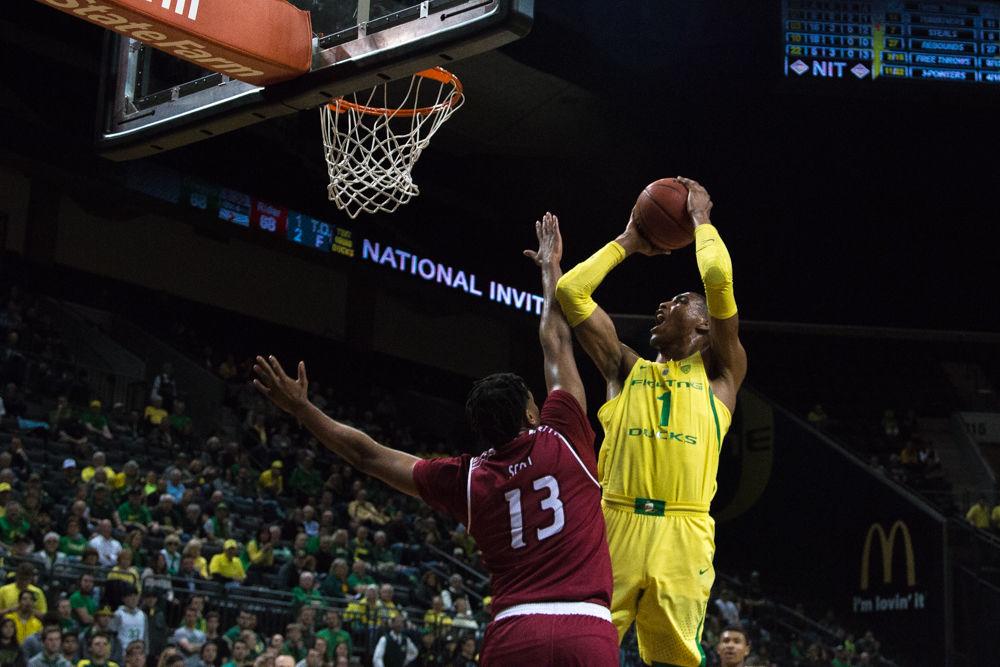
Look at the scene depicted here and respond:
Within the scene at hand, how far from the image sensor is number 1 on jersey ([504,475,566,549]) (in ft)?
11.9

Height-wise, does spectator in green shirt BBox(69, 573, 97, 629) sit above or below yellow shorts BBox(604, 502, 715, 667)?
below

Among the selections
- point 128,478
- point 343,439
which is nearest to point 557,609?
point 343,439

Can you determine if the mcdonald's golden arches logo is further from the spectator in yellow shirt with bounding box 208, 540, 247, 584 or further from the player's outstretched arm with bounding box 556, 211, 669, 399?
the player's outstretched arm with bounding box 556, 211, 669, 399

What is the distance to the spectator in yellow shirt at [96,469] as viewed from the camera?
13.9 m

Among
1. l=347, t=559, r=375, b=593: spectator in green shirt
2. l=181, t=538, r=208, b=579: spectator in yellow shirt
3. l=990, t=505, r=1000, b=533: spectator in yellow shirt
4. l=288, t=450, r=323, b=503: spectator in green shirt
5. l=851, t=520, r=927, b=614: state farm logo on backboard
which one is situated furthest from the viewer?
l=990, t=505, r=1000, b=533: spectator in yellow shirt

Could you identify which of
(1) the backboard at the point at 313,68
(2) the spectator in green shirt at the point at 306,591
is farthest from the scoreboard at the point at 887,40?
(1) the backboard at the point at 313,68

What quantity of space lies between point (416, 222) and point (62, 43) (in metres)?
7.05

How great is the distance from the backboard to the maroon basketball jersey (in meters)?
2.81

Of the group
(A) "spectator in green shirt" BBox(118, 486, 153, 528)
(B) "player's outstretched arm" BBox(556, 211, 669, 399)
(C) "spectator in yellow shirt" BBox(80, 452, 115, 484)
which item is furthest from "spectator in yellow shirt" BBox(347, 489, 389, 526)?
(B) "player's outstretched arm" BBox(556, 211, 669, 399)

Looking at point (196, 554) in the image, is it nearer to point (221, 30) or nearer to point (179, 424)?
point (179, 424)

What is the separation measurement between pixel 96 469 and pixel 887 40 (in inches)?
479

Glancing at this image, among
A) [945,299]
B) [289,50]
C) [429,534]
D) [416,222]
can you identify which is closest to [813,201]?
[945,299]

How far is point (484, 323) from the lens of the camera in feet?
92.6

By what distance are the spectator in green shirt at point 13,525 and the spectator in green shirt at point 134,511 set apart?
51.6 inches
